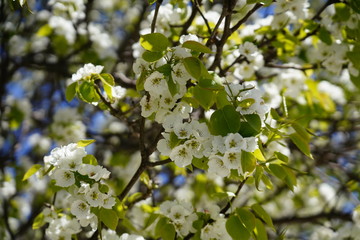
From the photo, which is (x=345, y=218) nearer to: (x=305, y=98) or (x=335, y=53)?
(x=305, y=98)

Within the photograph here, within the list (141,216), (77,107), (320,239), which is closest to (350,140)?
(320,239)

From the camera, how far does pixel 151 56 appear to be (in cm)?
153

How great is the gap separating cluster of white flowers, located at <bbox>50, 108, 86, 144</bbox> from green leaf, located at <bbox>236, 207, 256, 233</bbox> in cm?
235

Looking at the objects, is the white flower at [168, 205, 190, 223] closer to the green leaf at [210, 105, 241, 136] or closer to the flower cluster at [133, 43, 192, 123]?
the flower cluster at [133, 43, 192, 123]

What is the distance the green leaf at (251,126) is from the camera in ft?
4.66

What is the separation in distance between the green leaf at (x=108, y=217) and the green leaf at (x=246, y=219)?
0.46 metres

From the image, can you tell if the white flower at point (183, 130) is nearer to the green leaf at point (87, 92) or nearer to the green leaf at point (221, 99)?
the green leaf at point (221, 99)

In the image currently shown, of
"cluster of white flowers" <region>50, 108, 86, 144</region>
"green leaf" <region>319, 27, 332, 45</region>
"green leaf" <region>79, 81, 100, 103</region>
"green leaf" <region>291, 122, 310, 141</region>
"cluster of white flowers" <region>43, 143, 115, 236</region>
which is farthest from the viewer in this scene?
"cluster of white flowers" <region>50, 108, 86, 144</region>

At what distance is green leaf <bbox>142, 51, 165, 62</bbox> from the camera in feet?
4.99

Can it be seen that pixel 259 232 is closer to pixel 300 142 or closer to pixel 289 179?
pixel 289 179

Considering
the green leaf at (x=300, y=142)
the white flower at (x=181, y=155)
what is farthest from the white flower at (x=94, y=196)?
the green leaf at (x=300, y=142)

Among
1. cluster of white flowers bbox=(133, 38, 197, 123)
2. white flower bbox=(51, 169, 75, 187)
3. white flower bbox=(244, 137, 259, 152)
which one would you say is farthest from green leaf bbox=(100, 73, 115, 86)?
white flower bbox=(244, 137, 259, 152)

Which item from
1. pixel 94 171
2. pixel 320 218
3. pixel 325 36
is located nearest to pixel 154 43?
pixel 94 171

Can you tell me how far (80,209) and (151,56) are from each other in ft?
2.05
